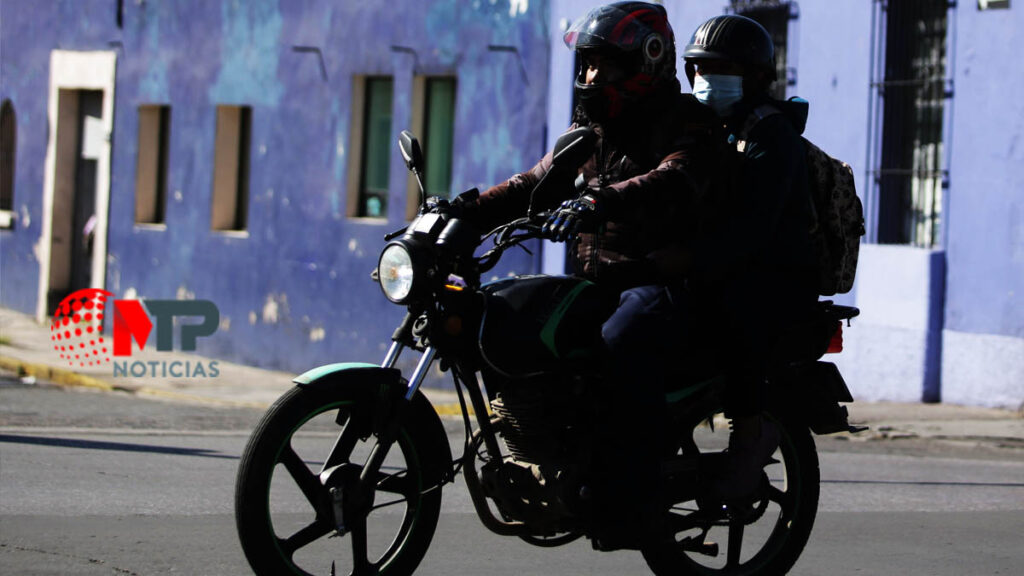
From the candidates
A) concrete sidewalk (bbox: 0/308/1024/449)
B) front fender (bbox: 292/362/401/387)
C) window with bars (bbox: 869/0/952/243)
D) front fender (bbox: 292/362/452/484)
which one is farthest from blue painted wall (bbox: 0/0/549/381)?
front fender (bbox: 292/362/401/387)

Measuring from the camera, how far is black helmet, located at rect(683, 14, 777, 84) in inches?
208

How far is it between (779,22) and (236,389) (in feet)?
19.7

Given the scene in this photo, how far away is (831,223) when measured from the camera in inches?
208

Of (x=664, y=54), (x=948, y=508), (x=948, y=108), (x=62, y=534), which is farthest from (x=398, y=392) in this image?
(x=948, y=108)

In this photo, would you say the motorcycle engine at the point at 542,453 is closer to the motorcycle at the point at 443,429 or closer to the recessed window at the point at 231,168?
the motorcycle at the point at 443,429

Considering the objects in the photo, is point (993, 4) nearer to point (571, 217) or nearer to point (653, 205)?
point (653, 205)

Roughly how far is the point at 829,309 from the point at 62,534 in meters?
3.00

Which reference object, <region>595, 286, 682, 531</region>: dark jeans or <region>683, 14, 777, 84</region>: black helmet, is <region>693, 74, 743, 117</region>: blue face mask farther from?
<region>595, 286, 682, 531</region>: dark jeans

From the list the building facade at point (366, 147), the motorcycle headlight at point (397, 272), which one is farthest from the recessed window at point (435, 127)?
the motorcycle headlight at point (397, 272)

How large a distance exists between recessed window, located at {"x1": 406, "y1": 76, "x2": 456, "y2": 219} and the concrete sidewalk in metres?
2.38

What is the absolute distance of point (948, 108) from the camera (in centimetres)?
1271

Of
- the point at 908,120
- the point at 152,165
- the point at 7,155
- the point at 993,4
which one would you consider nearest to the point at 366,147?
the point at 152,165

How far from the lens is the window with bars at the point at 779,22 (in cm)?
1371

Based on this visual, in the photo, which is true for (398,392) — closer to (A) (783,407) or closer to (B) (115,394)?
(A) (783,407)
